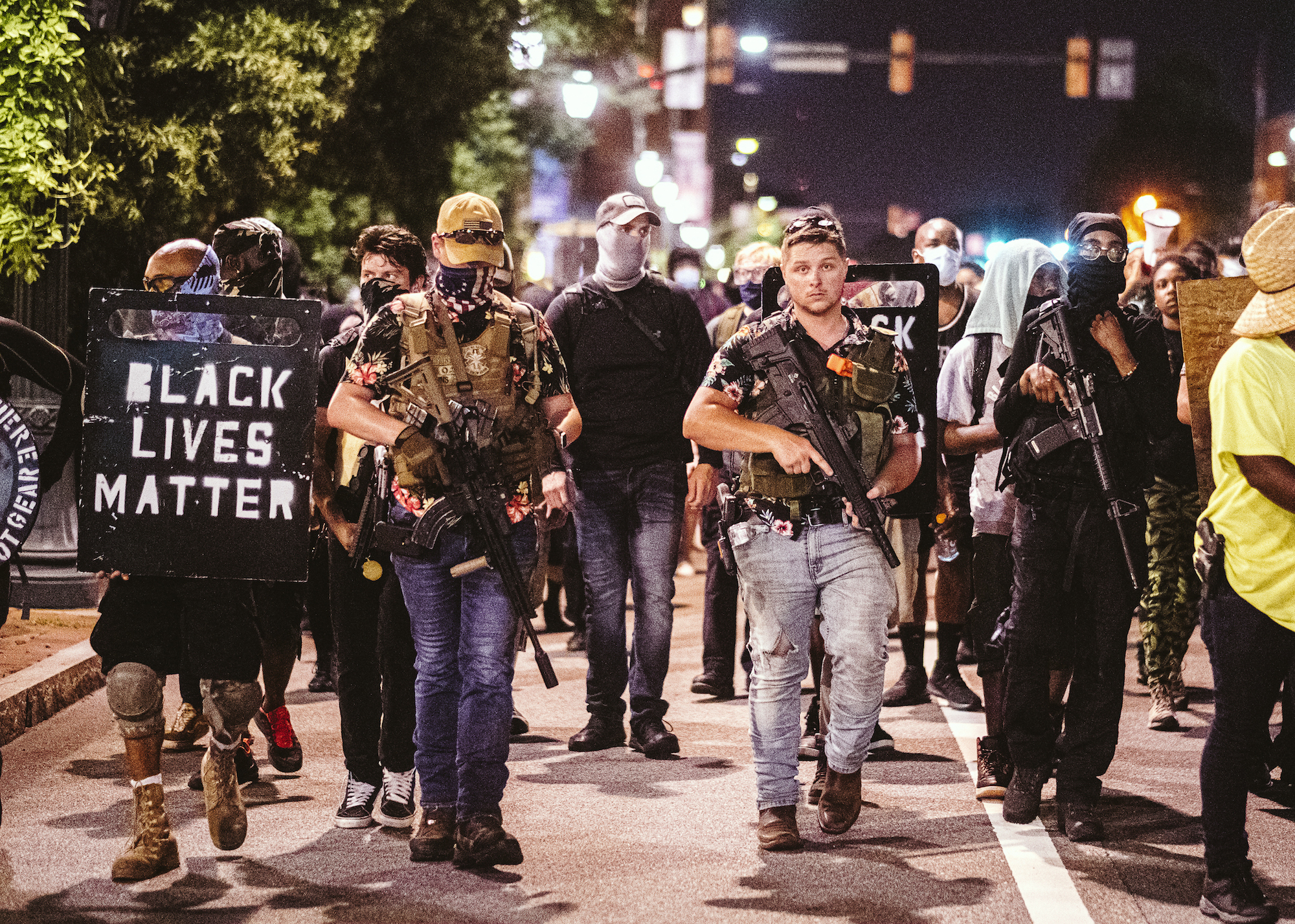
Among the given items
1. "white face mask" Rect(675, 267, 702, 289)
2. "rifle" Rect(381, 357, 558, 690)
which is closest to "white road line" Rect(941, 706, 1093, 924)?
"rifle" Rect(381, 357, 558, 690)

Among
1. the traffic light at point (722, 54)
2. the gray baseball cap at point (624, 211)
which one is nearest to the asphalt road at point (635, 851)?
the gray baseball cap at point (624, 211)

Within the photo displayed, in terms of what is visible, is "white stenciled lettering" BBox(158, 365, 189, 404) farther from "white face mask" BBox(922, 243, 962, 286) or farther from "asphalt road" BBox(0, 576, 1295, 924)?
"white face mask" BBox(922, 243, 962, 286)

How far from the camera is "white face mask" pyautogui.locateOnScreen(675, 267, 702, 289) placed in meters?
15.4

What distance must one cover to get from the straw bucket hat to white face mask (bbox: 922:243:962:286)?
422 cm

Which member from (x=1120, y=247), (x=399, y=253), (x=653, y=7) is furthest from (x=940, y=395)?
(x=653, y=7)

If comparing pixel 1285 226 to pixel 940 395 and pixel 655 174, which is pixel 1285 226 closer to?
pixel 940 395

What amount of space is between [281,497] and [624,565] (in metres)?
2.54

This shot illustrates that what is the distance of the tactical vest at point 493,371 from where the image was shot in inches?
223

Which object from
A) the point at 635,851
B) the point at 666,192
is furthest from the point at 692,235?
the point at 635,851

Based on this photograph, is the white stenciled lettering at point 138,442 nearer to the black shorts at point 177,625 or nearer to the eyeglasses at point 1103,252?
the black shorts at point 177,625

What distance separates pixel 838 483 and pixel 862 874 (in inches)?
51.9

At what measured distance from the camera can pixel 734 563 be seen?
601 centimetres

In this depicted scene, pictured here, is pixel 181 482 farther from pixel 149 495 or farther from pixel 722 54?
pixel 722 54

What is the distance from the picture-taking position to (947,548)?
8641 millimetres
